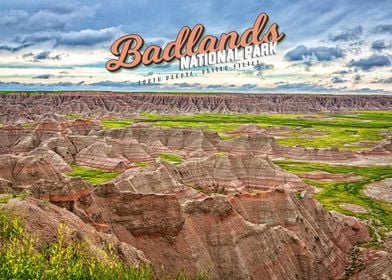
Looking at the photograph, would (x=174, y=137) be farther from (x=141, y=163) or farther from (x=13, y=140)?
(x=13, y=140)

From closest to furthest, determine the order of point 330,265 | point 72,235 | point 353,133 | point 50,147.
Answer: point 72,235, point 330,265, point 50,147, point 353,133

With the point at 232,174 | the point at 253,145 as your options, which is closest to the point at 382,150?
the point at 253,145

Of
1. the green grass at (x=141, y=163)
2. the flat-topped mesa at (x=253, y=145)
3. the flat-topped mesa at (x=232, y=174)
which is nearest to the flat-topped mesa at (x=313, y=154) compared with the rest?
the flat-topped mesa at (x=253, y=145)

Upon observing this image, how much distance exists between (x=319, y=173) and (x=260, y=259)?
2529 inches

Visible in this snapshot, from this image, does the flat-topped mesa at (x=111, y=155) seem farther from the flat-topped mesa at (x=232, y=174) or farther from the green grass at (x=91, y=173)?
the flat-topped mesa at (x=232, y=174)

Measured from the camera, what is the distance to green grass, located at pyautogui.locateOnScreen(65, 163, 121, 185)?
267 ft

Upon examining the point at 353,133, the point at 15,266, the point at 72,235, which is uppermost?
the point at 15,266

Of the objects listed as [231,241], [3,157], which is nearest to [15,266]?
[231,241]

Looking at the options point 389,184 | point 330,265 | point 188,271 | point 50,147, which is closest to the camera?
point 188,271

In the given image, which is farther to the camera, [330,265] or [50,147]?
[50,147]

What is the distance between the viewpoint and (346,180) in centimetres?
8906

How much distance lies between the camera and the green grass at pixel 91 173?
267 ft

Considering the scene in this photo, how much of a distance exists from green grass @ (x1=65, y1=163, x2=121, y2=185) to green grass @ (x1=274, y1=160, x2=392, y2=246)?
3770 cm

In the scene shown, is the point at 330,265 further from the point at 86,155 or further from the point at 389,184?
the point at 86,155
